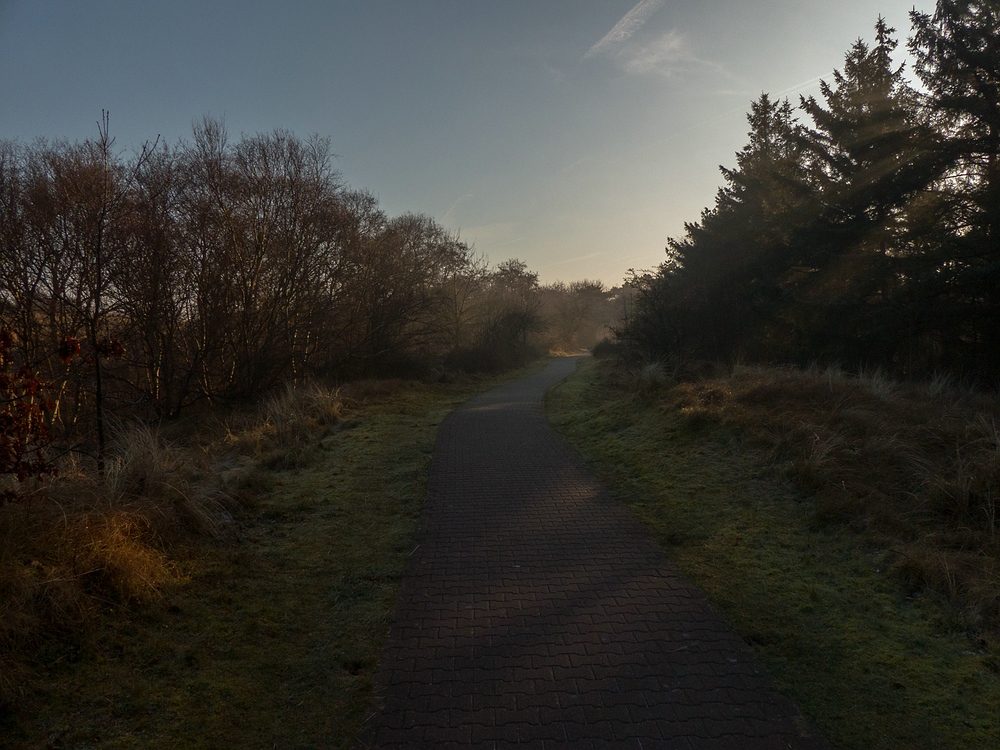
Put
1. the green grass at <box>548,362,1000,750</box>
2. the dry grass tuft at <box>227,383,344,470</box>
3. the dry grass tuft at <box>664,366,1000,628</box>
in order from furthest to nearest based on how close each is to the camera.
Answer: the dry grass tuft at <box>227,383,344,470</box> < the dry grass tuft at <box>664,366,1000,628</box> < the green grass at <box>548,362,1000,750</box>

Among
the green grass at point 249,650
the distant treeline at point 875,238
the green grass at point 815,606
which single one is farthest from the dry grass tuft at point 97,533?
the distant treeline at point 875,238

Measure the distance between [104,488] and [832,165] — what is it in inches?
916

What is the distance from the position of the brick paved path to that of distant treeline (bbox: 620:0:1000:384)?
1203 cm

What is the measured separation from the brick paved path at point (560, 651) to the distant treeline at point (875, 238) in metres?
12.0

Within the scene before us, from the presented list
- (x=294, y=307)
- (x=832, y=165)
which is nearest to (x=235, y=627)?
(x=294, y=307)

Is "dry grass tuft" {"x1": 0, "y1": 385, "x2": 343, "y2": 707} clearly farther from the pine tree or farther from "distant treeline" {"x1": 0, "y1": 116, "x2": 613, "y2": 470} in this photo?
the pine tree

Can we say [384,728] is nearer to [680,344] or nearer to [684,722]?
[684,722]

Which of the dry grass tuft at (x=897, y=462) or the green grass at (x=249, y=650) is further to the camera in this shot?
the dry grass tuft at (x=897, y=462)

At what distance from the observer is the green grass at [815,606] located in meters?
3.46

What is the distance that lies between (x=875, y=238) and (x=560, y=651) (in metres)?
20.2

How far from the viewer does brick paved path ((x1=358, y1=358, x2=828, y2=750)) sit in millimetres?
3283

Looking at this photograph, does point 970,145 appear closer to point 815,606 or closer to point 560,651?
point 815,606

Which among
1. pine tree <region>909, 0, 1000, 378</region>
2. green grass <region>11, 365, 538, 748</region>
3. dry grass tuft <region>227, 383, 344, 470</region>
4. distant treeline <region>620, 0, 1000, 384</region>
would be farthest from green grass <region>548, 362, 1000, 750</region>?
pine tree <region>909, 0, 1000, 378</region>

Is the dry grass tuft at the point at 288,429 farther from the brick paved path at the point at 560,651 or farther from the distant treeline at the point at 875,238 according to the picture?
the distant treeline at the point at 875,238
